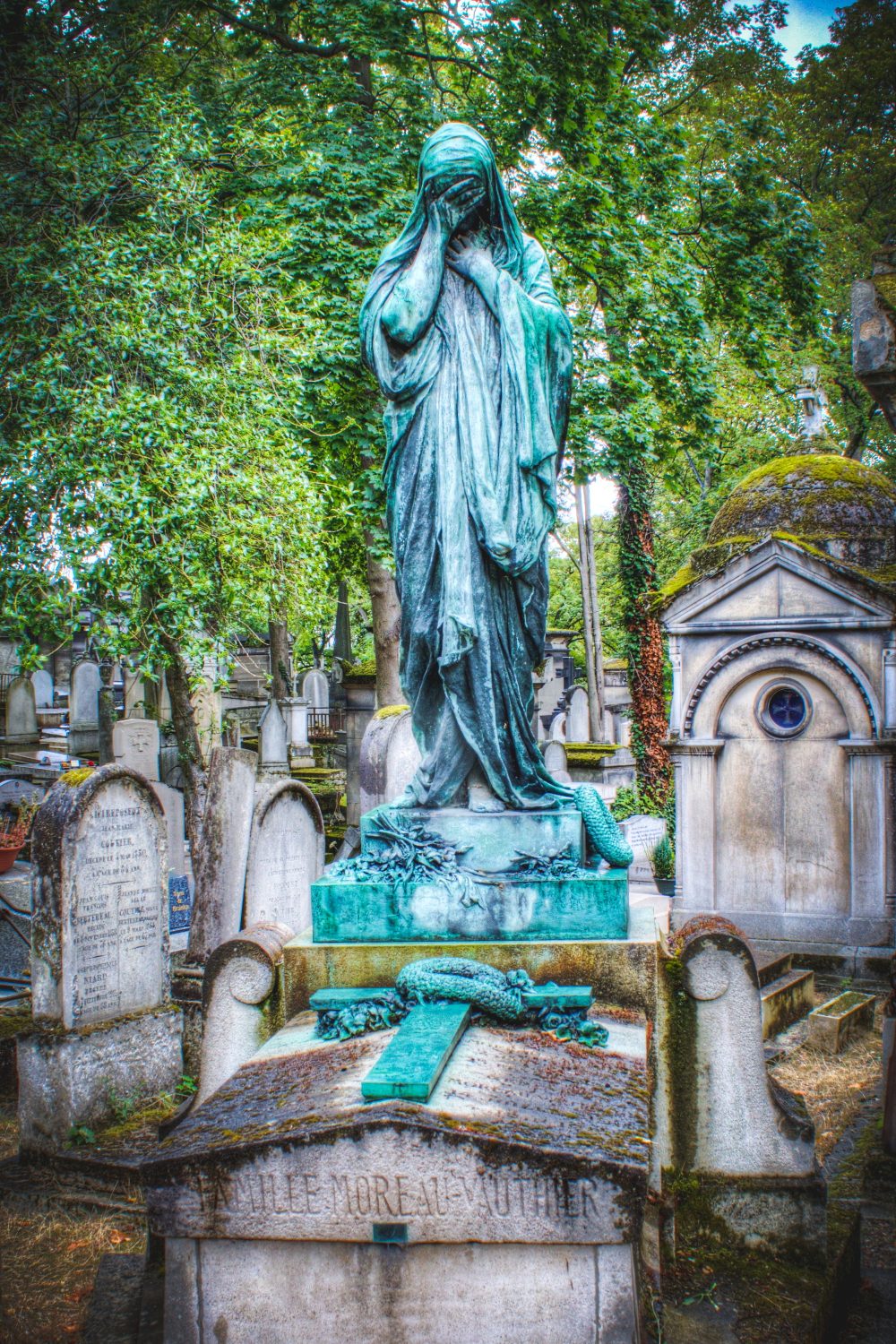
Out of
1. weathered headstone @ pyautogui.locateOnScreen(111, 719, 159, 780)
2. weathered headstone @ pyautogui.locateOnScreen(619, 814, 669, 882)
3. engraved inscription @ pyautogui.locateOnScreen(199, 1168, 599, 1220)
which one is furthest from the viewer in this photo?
weathered headstone @ pyautogui.locateOnScreen(111, 719, 159, 780)

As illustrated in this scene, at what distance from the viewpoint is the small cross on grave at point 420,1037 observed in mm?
2533

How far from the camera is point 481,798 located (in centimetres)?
358

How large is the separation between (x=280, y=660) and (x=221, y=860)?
17.4m

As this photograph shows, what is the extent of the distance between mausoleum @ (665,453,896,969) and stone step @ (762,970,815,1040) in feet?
2.39

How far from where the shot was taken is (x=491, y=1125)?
96.2 inches

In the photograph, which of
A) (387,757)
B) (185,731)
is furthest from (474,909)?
(185,731)

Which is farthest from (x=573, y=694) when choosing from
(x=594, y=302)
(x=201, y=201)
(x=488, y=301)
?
(x=488, y=301)

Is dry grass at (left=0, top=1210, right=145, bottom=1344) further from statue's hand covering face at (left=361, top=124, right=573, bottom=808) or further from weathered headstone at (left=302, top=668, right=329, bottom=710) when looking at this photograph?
weathered headstone at (left=302, top=668, right=329, bottom=710)

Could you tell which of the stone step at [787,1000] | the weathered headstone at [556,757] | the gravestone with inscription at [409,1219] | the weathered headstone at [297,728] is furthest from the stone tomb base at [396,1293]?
the weathered headstone at [297,728]

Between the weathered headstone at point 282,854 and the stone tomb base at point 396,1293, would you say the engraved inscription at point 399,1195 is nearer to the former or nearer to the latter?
the stone tomb base at point 396,1293

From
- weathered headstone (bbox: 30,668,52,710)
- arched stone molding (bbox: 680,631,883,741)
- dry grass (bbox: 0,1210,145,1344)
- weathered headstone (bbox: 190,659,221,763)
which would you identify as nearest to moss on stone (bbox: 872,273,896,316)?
arched stone molding (bbox: 680,631,883,741)

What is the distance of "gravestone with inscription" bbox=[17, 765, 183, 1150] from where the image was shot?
5.70 m

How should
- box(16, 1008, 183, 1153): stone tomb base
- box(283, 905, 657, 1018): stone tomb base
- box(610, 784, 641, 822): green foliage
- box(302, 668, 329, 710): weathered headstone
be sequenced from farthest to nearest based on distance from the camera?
1. box(302, 668, 329, 710): weathered headstone
2. box(610, 784, 641, 822): green foliage
3. box(16, 1008, 183, 1153): stone tomb base
4. box(283, 905, 657, 1018): stone tomb base

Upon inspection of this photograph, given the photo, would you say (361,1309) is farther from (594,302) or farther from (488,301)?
(594,302)
